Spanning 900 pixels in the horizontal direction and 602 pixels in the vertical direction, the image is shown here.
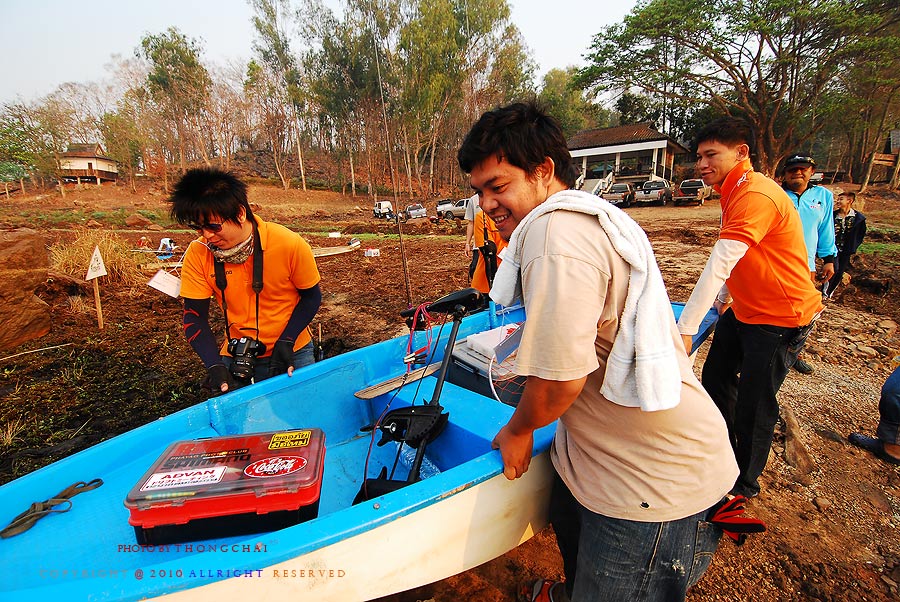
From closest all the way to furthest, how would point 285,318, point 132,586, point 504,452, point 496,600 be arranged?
point 132,586 → point 504,452 → point 496,600 → point 285,318

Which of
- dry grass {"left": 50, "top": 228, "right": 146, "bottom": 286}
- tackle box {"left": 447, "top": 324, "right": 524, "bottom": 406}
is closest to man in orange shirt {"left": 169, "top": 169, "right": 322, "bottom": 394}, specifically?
tackle box {"left": 447, "top": 324, "right": 524, "bottom": 406}

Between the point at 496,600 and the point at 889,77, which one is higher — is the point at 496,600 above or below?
below

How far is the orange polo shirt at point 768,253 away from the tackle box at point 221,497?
6.63 ft

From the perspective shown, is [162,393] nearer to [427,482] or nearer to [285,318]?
[285,318]

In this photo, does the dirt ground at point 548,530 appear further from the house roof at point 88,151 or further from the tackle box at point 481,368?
the house roof at point 88,151

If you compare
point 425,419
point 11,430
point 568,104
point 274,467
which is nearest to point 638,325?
point 425,419

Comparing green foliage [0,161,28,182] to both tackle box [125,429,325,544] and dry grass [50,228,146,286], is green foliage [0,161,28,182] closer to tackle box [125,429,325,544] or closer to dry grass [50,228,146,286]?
dry grass [50,228,146,286]

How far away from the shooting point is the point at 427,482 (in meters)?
1.41

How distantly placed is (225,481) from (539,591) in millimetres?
1334

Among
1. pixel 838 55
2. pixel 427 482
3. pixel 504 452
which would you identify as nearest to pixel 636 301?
pixel 504 452

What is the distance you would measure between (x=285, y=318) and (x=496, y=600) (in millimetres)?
1757

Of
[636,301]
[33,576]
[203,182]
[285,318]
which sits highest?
[203,182]

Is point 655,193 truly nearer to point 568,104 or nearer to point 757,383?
point 757,383

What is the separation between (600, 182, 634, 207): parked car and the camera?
2026cm
